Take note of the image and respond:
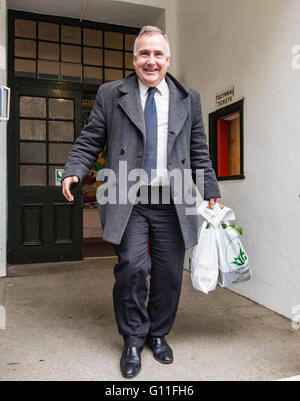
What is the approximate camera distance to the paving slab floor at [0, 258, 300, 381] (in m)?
1.75

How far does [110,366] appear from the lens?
1815 millimetres

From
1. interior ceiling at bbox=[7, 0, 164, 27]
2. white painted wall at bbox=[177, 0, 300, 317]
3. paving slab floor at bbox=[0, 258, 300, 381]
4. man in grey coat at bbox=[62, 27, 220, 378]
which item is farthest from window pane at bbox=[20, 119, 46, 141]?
man in grey coat at bbox=[62, 27, 220, 378]

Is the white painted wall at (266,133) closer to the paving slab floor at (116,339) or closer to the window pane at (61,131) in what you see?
the paving slab floor at (116,339)

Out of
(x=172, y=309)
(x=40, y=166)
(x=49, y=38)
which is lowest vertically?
(x=172, y=309)

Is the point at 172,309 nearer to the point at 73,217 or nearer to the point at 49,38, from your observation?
the point at 73,217

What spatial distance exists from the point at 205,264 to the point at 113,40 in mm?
3866

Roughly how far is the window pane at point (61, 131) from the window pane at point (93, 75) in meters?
0.65

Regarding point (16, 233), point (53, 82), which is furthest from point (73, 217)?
point (53, 82)

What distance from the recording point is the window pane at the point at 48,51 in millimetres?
4578

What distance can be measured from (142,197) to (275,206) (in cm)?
121

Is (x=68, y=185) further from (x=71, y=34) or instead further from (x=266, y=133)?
(x=71, y=34)

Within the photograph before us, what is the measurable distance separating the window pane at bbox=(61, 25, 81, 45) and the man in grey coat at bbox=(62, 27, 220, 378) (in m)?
3.19

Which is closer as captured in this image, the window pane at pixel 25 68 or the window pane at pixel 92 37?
the window pane at pixel 25 68

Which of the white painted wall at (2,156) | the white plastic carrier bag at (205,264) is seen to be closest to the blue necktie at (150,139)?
the white plastic carrier bag at (205,264)
